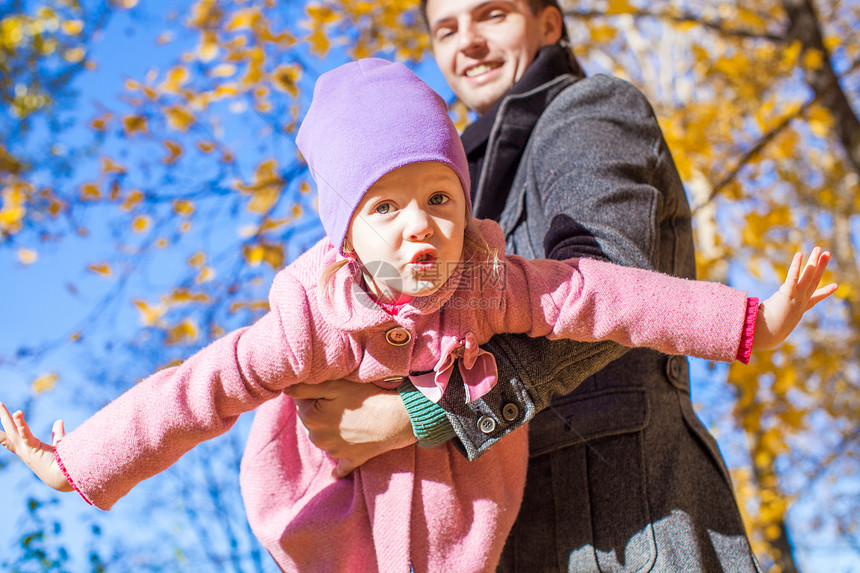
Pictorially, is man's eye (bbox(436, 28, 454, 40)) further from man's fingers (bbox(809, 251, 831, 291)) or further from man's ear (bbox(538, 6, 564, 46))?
man's fingers (bbox(809, 251, 831, 291))

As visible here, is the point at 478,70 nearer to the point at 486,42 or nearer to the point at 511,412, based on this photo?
the point at 486,42

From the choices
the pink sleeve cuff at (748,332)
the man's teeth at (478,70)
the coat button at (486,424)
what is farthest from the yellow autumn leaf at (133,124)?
the pink sleeve cuff at (748,332)

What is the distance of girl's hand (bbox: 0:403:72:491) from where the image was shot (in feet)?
3.90

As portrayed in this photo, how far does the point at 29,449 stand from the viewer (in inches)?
47.3

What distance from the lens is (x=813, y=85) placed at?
157 inches

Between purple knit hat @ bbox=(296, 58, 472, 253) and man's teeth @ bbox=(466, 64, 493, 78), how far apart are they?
67cm

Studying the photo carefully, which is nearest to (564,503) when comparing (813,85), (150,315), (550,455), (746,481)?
(550,455)

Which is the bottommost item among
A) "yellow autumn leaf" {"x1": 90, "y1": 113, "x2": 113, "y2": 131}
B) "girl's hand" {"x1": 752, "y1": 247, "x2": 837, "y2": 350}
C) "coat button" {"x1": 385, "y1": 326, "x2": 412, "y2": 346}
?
"yellow autumn leaf" {"x1": 90, "y1": 113, "x2": 113, "y2": 131}

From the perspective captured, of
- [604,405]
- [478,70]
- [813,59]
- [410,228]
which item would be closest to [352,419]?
[410,228]

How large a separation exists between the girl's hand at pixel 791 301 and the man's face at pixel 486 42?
0.97m

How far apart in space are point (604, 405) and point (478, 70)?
39.6 inches

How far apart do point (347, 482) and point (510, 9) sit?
1300 millimetres

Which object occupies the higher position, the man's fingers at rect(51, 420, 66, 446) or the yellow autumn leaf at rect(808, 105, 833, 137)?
the man's fingers at rect(51, 420, 66, 446)

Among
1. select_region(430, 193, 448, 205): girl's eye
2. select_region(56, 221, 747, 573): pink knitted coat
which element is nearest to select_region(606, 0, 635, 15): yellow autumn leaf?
select_region(56, 221, 747, 573): pink knitted coat
